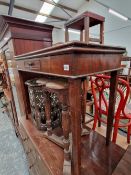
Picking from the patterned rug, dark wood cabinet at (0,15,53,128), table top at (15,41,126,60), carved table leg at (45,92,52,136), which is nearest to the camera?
table top at (15,41,126,60)

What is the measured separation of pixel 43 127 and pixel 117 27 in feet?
19.1

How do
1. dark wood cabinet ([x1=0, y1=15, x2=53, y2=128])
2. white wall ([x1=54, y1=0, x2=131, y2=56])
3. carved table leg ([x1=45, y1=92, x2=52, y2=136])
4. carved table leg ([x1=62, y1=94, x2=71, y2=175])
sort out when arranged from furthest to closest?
white wall ([x1=54, y1=0, x2=131, y2=56])
dark wood cabinet ([x1=0, y1=15, x2=53, y2=128])
carved table leg ([x1=45, y1=92, x2=52, y2=136])
carved table leg ([x1=62, y1=94, x2=71, y2=175])

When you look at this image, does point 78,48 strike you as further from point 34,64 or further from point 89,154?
point 89,154

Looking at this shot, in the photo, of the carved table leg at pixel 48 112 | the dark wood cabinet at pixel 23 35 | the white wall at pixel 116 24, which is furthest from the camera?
→ the white wall at pixel 116 24

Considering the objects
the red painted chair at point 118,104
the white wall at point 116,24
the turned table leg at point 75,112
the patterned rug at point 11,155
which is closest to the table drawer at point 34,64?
the turned table leg at point 75,112

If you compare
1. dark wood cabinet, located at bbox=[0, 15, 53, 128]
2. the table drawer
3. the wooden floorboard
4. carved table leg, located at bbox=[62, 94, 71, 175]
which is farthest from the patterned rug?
the table drawer

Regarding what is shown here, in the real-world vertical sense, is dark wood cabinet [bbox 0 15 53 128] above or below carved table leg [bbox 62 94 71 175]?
above

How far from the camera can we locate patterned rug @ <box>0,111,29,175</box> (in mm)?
1388

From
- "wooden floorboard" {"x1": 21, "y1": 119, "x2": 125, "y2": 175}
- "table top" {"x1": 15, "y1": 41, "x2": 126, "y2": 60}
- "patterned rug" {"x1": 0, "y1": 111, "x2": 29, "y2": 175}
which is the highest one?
"table top" {"x1": 15, "y1": 41, "x2": 126, "y2": 60}

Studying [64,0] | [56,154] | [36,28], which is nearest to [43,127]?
[56,154]

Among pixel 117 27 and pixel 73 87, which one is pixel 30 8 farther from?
pixel 73 87

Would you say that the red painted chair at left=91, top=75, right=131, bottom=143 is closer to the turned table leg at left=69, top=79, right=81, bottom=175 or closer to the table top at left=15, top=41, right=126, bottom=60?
the table top at left=15, top=41, right=126, bottom=60

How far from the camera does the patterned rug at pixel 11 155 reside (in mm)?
1388

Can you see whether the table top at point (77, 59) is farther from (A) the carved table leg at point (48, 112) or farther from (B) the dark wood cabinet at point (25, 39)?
(B) the dark wood cabinet at point (25, 39)
